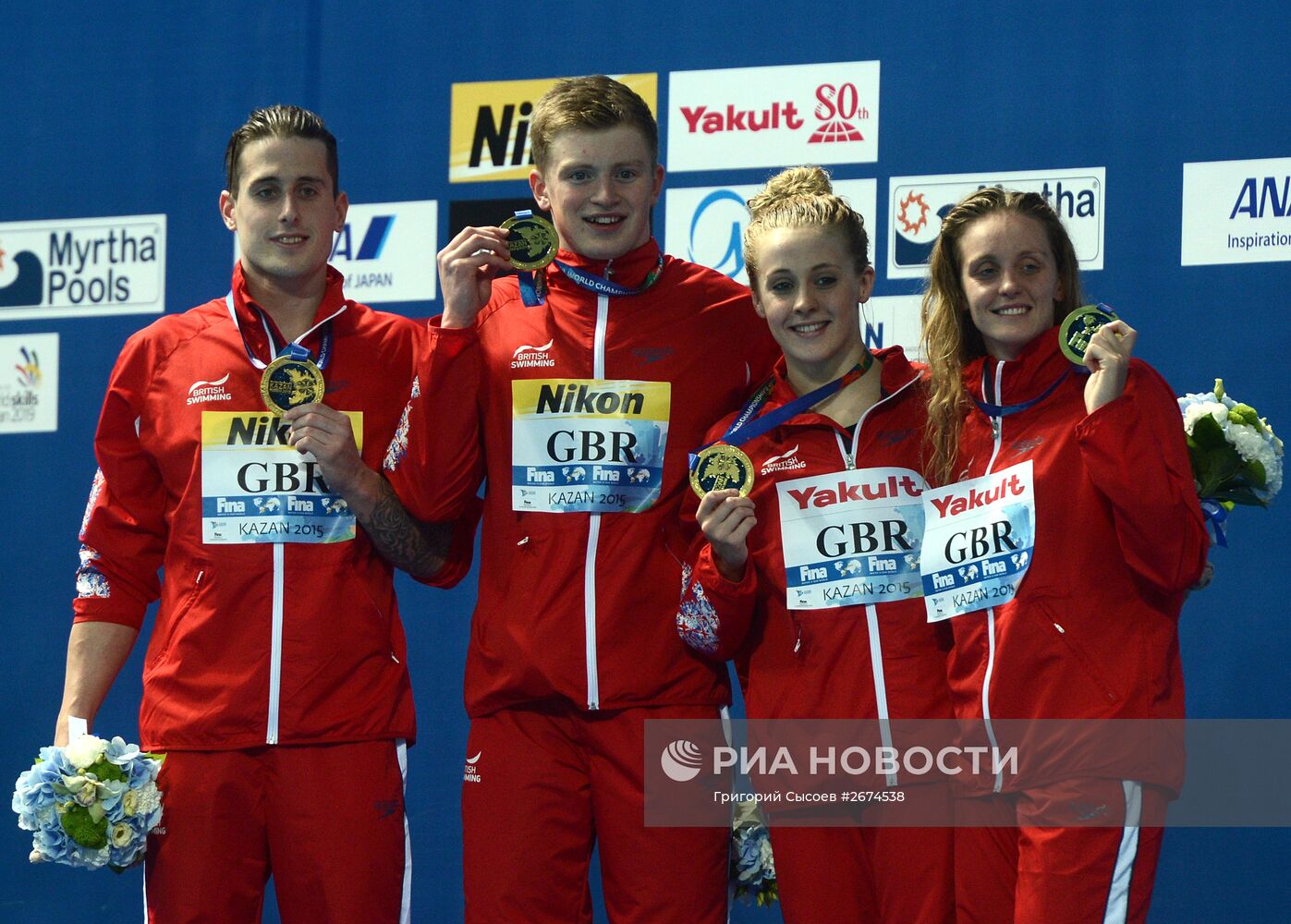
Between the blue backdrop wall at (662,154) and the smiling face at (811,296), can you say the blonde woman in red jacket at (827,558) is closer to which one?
the smiling face at (811,296)

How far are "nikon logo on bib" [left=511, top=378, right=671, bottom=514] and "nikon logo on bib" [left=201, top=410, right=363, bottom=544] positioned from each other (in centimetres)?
32

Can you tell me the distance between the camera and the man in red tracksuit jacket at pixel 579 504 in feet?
8.64

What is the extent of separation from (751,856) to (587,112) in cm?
126

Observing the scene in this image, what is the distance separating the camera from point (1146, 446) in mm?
2381

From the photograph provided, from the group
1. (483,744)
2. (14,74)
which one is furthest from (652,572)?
(14,74)

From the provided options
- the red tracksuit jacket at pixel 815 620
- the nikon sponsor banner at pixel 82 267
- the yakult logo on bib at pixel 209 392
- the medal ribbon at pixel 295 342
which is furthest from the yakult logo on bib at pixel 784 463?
the nikon sponsor banner at pixel 82 267

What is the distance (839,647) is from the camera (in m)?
2.56

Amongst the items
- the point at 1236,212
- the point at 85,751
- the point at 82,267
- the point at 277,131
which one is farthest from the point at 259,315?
the point at 1236,212

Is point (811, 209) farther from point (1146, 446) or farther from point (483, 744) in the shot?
point (483, 744)

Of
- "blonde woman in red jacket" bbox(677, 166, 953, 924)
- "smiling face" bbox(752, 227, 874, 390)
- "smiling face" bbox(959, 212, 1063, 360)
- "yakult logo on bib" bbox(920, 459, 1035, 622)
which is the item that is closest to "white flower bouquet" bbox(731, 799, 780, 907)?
"blonde woman in red jacket" bbox(677, 166, 953, 924)

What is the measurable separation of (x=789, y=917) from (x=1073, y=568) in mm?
693

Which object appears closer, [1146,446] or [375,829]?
[1146,446]

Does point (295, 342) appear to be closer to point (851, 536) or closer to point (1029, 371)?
point (851, 536)

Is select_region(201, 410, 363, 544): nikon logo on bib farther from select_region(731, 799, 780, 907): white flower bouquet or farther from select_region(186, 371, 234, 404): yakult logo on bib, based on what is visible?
select_region(731, 799, 780, 907): white flower bouquet
